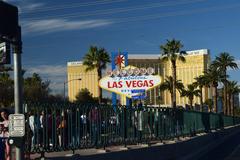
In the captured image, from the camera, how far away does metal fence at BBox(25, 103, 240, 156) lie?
15.0m

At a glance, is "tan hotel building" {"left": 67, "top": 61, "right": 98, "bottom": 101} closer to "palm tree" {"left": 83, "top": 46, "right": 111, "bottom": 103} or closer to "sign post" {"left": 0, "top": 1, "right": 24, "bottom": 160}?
"palm tree" {"left": 83, "top": 46, "right": 111, "bottom": 103}

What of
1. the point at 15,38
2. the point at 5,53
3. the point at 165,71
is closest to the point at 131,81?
the point at 15,38

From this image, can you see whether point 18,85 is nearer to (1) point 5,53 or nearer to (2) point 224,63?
(1) point 5,53

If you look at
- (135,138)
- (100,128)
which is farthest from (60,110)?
(135,138)

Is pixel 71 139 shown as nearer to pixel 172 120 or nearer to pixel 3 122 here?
pixel 3 122

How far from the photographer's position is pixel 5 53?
30.9ft

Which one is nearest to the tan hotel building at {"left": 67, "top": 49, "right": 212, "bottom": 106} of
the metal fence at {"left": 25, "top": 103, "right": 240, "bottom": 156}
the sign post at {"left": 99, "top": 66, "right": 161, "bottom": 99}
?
the sign post at {"left": 99, "top": 66, "right": 161, "bottom": 99}

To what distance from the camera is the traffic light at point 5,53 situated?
9358 mm

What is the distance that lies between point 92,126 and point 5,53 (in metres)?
8.78

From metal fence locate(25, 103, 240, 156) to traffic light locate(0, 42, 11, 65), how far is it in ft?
12.2

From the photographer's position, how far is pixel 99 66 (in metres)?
74.4

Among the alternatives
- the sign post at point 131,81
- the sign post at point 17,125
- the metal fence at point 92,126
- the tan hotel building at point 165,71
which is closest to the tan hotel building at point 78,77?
the tan hotel building at point 165,71

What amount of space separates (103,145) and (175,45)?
57.8 m

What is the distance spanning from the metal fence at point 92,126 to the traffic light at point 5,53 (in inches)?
147
